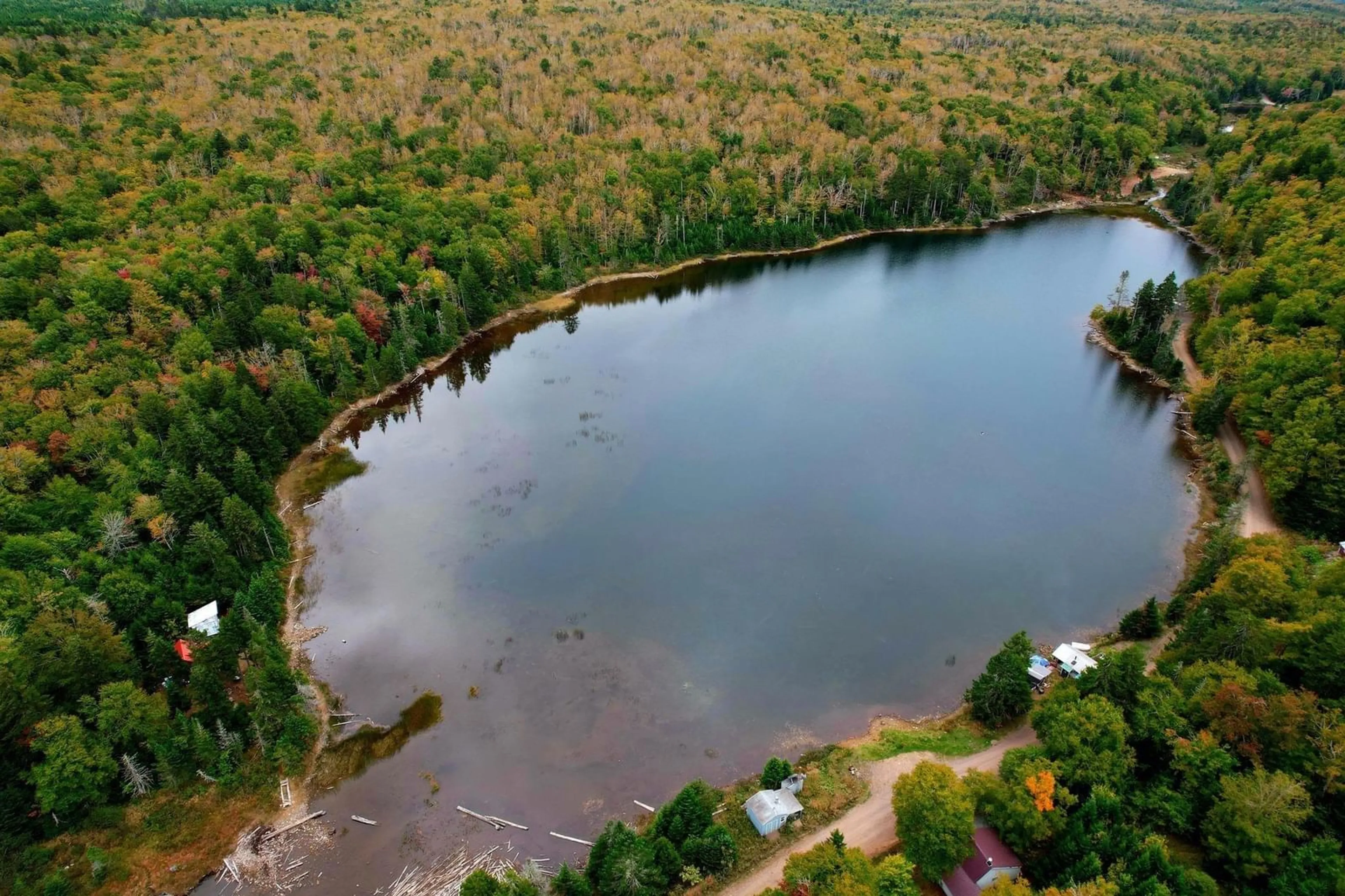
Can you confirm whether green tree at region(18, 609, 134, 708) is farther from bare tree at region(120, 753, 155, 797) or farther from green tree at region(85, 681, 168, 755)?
bare tree at region(120, 753, 155, 797)

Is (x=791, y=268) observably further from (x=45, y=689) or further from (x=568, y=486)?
(x=45, y=689)

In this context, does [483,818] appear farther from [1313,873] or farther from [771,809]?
[1313,873]

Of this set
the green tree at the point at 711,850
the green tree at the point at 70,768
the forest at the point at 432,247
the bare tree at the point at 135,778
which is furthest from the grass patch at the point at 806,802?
the green tree at the point at 70,768

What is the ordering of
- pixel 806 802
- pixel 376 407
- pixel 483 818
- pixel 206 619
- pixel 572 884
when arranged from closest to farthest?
pixel 572 884 → pixel 806 802 → pixel 483 818 → pixel 206 619 → pixel 376 407

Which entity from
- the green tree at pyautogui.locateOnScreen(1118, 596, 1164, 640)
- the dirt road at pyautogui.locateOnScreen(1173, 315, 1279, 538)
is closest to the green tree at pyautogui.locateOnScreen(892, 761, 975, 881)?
the green tree at pyautogui.locateOnScreen(1118, 596, 1164, 640)

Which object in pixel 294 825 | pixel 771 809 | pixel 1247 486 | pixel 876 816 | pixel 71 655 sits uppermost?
pixel 1247 486

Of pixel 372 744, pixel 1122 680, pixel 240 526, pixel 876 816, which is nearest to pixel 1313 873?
pixel 1122 680

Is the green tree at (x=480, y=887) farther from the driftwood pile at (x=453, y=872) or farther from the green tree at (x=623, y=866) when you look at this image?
the green tree at (x=623, y=866)
